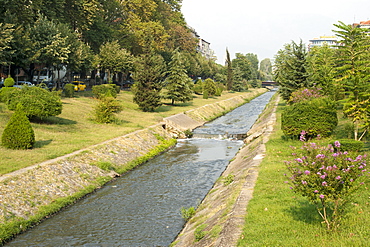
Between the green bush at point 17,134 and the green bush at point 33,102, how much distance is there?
5.91 m

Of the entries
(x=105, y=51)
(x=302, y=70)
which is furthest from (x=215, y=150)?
(x=105, y=51)

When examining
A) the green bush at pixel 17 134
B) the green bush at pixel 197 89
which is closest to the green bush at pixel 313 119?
the green bush at pixel 17 134

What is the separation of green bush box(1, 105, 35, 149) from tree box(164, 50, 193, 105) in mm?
36798

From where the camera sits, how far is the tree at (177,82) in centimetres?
5691

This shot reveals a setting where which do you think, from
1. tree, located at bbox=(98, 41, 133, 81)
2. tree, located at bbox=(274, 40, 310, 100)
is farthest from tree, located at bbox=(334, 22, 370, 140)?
tree, located at bbox=(98, 41, 133, 81)

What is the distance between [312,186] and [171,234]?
6.65m

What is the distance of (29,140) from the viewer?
2127cm

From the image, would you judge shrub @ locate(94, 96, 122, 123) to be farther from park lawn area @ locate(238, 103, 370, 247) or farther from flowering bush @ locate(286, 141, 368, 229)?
flowering bush @ locate(286, 141, 368, 229)

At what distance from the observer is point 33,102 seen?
27.0 m

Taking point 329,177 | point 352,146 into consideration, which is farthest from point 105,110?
point 329,177

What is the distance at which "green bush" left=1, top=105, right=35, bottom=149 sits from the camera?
21.0 meters

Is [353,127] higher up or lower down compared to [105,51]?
lower down

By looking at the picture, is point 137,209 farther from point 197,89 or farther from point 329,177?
point 197,89

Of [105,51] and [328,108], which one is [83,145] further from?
[105,51]
